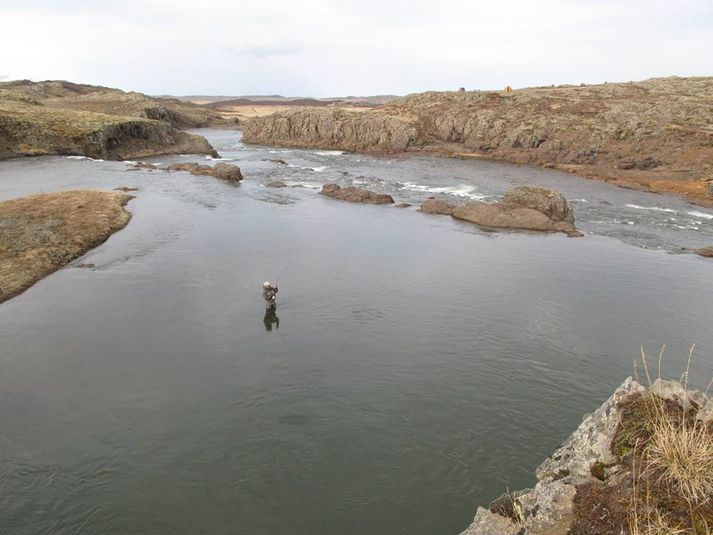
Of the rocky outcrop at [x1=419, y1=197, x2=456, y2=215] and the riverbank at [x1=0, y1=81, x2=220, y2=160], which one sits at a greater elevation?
the riverbank at [x1=0, y1=81, x2=220, y2=160]

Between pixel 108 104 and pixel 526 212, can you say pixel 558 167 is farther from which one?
pixel 108 104

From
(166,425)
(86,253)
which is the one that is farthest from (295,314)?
(86,253)

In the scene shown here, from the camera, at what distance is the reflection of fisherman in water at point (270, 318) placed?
24.4m

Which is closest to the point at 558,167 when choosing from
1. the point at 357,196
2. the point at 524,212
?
the point at 524,212

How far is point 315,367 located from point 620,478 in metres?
14.1

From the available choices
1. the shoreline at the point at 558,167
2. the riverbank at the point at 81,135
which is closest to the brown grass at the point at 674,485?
the shoreline at the point at 558,167

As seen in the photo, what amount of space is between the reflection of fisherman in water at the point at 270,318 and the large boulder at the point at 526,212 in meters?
26.8

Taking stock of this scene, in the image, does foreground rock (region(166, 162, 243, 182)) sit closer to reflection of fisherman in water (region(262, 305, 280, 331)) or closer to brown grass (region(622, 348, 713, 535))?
reflection of fisherman in water (region(262, 305, 280, 331))

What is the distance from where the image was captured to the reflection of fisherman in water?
24359 mm

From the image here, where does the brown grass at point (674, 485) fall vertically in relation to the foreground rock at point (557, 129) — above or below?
below

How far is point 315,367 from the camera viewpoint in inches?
819

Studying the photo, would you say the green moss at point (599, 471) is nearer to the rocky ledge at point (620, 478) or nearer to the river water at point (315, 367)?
the rocky ledge at point (620, 478)

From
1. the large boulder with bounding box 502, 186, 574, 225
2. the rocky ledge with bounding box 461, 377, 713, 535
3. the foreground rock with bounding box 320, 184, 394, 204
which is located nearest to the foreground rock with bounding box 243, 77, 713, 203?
the large boulder with bounding box 502, 186, 574, 225

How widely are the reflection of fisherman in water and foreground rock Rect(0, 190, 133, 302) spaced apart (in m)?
14.7
